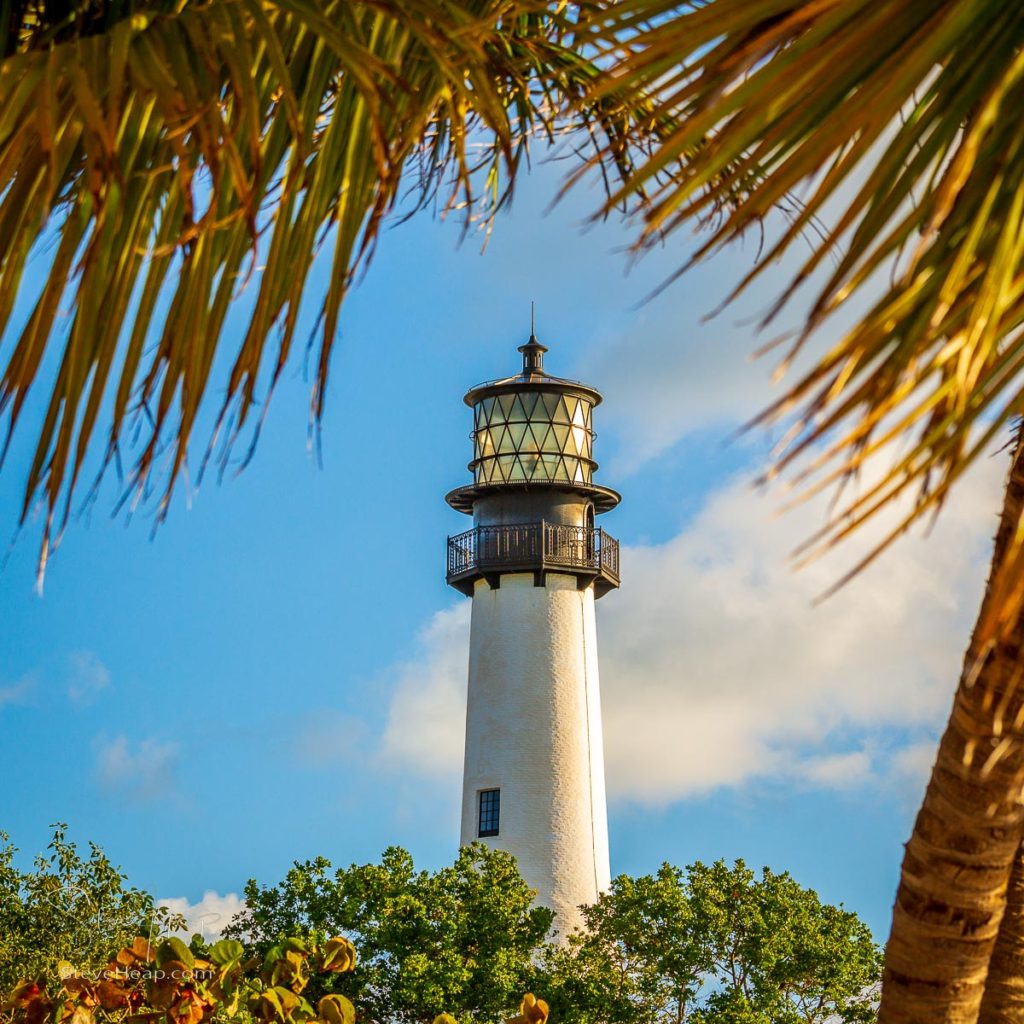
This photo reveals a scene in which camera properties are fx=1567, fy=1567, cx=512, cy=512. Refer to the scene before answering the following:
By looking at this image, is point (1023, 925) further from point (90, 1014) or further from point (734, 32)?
point (90, 1014)

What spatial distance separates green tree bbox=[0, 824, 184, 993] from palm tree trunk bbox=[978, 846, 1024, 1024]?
13.7 metres

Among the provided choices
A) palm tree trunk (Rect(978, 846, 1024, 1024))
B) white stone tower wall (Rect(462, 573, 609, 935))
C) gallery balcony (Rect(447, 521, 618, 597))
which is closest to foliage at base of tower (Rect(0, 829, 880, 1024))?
white stone tower wall (Rect(462, 573, 609, 935))

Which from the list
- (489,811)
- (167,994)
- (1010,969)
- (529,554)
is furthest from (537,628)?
(1010,969)

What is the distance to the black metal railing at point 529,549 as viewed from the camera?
2667 cm

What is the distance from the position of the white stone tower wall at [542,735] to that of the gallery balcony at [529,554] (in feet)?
0.77

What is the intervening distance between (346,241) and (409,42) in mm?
388

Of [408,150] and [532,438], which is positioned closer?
[408,150]

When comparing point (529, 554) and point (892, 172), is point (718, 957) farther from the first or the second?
point (892, 172)

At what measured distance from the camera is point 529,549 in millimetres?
26703

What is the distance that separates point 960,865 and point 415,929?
17056 millimetres

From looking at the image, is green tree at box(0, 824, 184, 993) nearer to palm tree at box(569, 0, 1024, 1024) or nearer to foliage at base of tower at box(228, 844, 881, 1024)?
foliage at base of tower at box(228, 844, 881, 1024)

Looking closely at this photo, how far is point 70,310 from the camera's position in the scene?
208 cm

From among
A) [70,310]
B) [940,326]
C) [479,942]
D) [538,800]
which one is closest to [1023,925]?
[940,326]

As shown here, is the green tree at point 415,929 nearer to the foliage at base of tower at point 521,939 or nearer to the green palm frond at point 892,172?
the foliage at base of tower at point 521,939
